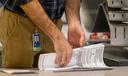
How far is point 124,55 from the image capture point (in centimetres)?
182

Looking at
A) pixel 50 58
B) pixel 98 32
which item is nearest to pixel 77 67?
pixel 50 58

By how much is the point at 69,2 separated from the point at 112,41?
37 centimetres

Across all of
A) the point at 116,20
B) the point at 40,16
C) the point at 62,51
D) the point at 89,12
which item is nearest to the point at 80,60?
the point at 62,51

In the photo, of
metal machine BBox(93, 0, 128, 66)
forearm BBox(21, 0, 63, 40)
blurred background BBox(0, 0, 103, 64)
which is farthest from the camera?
blurred background BBox(0, 0, 103, 64)

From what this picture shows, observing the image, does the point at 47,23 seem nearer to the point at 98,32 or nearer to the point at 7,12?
the point at 7,12

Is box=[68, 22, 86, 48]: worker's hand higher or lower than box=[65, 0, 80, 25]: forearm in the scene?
lower

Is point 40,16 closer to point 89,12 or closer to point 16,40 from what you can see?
point 16,40

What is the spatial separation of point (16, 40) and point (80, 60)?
1.02 ft

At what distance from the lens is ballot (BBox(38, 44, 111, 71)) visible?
1269 mm

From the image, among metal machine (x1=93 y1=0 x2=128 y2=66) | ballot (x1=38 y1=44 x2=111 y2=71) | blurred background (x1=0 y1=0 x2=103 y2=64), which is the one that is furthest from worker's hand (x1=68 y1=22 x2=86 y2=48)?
blurred background (x1=0 y1=0 x2=103 y2=64)

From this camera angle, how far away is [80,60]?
1318 mm

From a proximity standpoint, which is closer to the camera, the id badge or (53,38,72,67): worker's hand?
(53,38,72,67): worker's hand

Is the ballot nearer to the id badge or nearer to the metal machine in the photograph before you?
the id badge

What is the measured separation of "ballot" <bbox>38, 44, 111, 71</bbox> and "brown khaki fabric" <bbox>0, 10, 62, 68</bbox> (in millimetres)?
185
